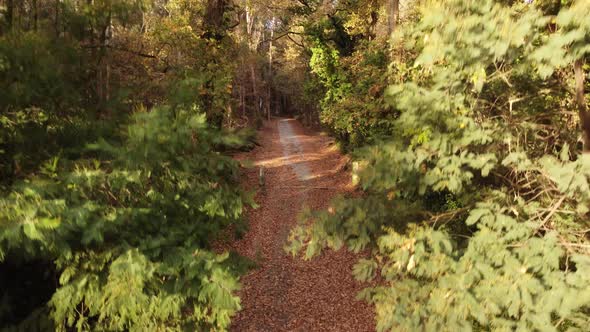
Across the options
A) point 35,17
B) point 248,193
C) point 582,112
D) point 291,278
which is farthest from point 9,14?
point 291,278

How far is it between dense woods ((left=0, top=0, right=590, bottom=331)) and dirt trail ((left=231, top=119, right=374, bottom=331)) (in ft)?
4.48

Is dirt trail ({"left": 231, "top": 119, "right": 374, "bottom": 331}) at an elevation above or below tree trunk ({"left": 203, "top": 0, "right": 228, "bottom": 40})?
below

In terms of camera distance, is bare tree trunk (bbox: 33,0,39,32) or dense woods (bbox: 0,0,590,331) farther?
bare tree trunk (bbox: 33,0,39,32)

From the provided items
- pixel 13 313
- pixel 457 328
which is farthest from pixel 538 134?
pixel 13 313

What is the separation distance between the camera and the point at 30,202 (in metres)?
3.39

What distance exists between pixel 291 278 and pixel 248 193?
229 inches

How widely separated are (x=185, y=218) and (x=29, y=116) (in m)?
2.17

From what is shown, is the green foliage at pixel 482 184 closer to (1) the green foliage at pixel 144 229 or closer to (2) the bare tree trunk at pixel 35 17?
Answer: (1) the green foliage at pixel 144 229

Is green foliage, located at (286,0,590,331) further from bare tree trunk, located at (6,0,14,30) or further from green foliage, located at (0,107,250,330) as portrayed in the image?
bare tree trunk, located at (6,0,14,30)

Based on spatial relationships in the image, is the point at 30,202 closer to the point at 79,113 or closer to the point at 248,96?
the point at 79,113

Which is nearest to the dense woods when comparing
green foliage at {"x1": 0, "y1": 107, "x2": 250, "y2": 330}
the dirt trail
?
green foliage at {"x1": 0, "y1": 107, "x2": 250, "y2": 330}

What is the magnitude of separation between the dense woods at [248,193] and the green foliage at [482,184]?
0.02 m

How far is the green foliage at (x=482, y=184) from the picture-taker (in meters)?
3.69

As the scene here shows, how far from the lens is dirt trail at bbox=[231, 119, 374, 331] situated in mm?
8617
